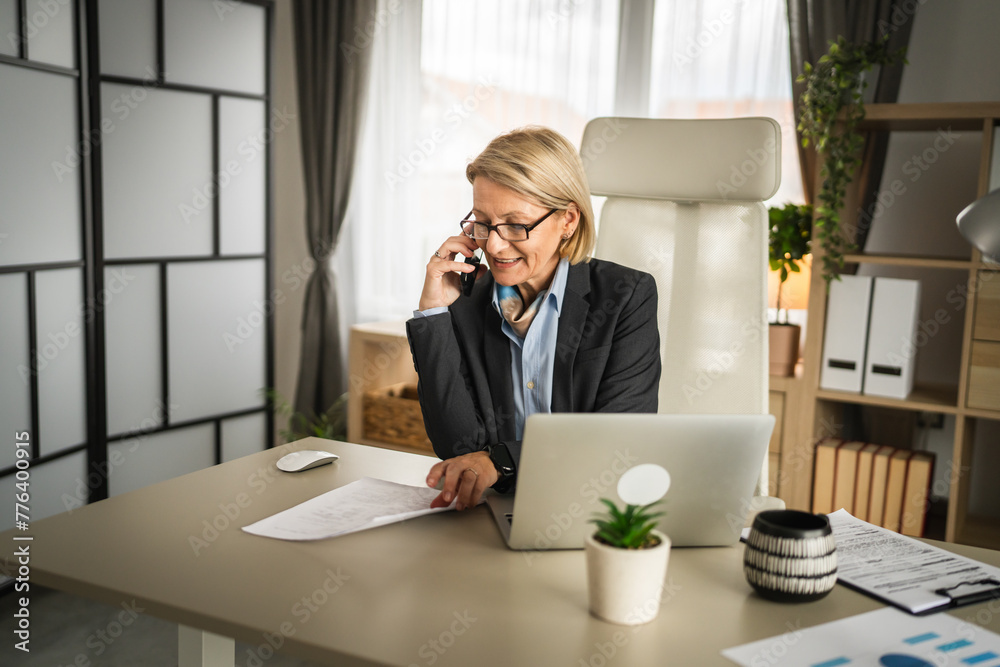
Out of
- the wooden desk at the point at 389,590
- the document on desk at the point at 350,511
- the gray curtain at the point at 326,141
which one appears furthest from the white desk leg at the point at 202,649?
the gray curtain at the point at 326,141

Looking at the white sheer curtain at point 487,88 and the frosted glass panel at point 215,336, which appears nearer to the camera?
the white sheer curtain at point 487,88

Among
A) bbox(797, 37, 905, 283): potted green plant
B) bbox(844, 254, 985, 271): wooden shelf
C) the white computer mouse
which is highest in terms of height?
bbox(797, 37, 905, 283): potted green plant

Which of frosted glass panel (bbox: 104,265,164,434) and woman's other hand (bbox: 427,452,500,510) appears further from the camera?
frosted glass panel (bbox: 104,265,164,434)

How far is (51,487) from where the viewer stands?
8.67 feet

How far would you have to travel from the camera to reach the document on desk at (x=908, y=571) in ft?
3.13

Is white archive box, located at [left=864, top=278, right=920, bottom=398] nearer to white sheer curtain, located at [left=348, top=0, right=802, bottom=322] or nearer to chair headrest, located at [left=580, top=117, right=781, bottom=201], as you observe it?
white sheer curtain, located at [left=348, top=0, right=802, bottom=322]

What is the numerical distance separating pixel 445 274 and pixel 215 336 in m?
1.95

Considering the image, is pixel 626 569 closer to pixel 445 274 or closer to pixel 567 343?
pixel 567 343

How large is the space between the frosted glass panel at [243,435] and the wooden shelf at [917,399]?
2.29 m

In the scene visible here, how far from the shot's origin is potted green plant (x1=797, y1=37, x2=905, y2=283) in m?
2.38

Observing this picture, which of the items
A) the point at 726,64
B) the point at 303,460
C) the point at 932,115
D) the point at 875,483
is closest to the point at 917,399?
the point at 875,483

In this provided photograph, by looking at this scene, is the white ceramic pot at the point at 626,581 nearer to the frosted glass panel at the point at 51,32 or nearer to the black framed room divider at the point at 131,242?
→ the black framed room divider at the point at 131,242

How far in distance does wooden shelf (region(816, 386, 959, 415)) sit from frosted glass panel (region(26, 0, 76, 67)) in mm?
2569

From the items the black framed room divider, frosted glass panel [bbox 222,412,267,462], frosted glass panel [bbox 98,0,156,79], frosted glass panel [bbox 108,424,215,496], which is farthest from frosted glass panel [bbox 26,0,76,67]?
frosted glass panel [bbox 222,412,267,462]
